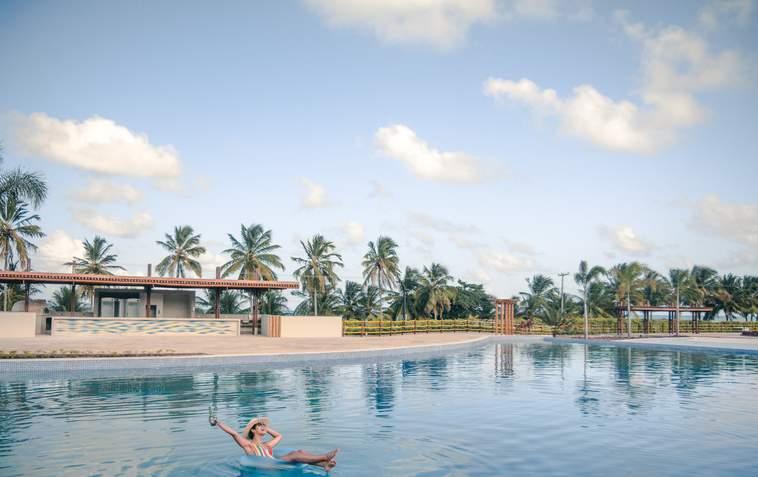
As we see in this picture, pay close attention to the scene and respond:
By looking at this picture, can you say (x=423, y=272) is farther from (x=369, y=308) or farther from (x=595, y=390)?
(x=595, y=390)

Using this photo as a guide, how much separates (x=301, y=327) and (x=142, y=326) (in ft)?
24.1

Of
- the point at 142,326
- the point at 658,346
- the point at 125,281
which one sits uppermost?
→ the point at 125,281

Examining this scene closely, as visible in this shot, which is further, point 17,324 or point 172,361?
point 17,324

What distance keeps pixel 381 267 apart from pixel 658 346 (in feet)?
62.9

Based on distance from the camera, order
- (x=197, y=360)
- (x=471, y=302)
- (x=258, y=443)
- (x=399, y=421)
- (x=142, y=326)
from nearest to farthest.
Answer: (x=258, y=443)
(x=399, y=421)
(x=197, y=360)
(x=142, y=326)
(x=471, y=302)

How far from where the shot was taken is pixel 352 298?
144 feet

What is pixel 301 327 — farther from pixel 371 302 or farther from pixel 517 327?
pixel 517 327

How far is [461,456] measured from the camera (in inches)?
346

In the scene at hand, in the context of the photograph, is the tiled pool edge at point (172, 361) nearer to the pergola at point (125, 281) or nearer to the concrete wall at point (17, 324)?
the pergola at point (125, 281)

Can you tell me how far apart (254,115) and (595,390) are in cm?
1928

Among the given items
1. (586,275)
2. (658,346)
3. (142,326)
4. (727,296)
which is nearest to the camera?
(142,326)

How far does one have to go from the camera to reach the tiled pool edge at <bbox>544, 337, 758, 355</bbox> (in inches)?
1123

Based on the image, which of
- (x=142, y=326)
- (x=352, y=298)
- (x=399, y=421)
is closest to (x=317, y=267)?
(x=352, y=298)

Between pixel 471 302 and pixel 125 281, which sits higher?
pixel 125 281
